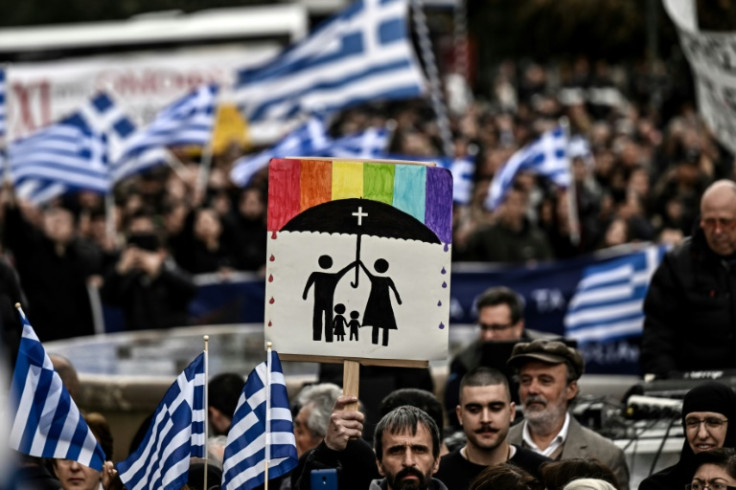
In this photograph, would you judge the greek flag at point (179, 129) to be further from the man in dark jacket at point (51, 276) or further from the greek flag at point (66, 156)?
the man in dark jacket at point (51, 276)

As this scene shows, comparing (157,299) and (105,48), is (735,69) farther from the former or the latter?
(105,48)

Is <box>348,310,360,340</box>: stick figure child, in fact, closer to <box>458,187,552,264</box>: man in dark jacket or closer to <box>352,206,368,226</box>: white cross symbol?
<box>352,206,368,226</box>: white cross symbol

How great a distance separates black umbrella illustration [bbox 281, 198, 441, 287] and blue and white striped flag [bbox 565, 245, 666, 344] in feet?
22.8

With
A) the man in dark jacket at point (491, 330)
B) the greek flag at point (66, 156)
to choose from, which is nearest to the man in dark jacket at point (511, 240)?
the greek flag at point (66, 156)

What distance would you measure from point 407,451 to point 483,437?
0.76 meters

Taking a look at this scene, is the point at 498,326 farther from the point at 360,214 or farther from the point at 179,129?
the point at 179,129

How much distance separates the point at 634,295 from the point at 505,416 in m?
6.67

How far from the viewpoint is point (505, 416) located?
754 cm

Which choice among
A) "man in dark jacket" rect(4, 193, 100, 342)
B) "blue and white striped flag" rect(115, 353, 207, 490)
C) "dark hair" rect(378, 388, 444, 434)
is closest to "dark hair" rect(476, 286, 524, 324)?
"dark hair" rect(378, 388, 444, 434)

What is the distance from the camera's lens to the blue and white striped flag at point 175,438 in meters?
6.84

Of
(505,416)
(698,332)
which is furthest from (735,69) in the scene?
(505,416)

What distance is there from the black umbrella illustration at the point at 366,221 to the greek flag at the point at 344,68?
37.3ft

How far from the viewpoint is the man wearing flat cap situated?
8.10 m

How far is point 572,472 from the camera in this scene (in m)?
6.98
